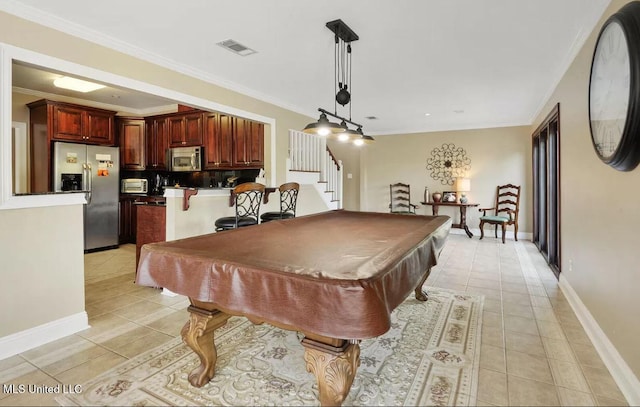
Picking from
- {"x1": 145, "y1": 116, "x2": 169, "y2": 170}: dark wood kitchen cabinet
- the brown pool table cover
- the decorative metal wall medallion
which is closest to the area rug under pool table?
the brown pool table cover

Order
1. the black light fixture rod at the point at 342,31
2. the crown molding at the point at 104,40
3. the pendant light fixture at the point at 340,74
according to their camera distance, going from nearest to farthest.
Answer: the crown molding at the point at 104,40
the black light fixture rod at the point at 342,31
the pendant light fixture at the point at 340,74

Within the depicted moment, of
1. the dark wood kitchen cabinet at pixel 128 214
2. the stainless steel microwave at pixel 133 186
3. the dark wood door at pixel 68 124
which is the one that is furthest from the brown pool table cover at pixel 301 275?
the stainless steel microwave at pixel 133 186

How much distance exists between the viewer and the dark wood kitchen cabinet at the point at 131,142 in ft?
20.1

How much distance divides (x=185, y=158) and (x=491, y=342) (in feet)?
17.9

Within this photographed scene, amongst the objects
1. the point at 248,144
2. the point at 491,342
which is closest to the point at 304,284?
the point at 491,342

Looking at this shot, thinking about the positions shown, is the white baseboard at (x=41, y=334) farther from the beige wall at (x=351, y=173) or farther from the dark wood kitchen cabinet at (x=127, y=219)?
the beige wall at (x=351, y=173)

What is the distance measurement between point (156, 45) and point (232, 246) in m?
2.39

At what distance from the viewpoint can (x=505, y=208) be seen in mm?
6797

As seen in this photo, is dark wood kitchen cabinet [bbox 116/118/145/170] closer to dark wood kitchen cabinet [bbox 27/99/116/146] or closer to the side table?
dark wood kitchen cabinet [bbox 27/99/116/146]

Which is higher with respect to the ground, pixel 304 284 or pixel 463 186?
pixel 463 186

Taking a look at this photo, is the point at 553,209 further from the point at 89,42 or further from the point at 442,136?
the point at 89,42

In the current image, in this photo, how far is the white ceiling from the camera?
2445 mm

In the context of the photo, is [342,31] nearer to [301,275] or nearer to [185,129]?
[301,275]

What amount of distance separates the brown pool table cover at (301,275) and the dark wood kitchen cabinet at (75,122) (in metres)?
4.63
